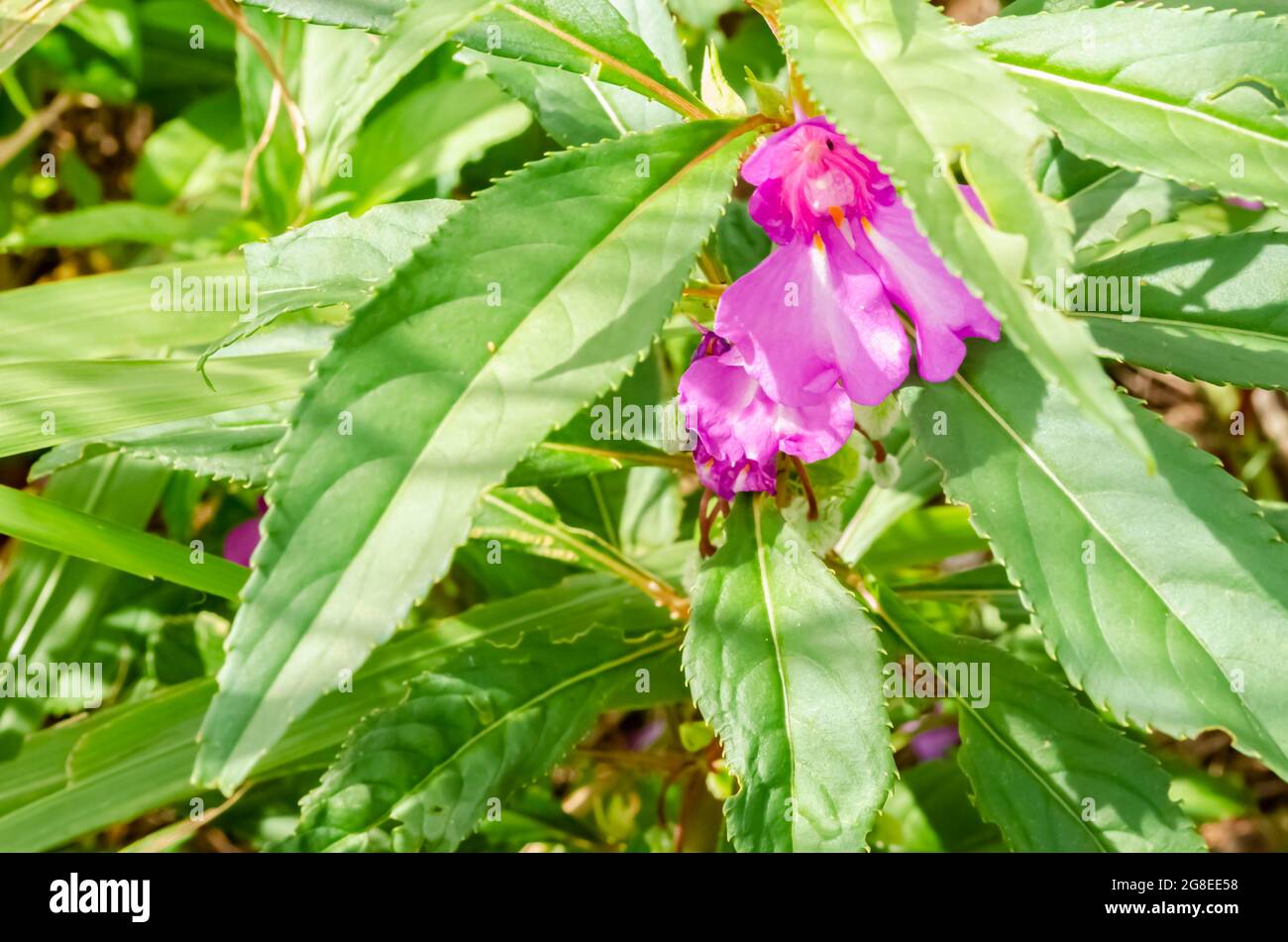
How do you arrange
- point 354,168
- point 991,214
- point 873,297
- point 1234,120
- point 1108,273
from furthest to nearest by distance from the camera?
point 354,168 < point 1108,273 < point 873,297 < point 1234,120 < point 991,214

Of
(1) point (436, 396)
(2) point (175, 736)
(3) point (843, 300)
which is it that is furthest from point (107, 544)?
(3) point (843, 300)

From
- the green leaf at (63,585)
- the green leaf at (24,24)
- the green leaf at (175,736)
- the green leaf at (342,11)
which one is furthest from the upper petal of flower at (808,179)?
the green leaf at (63,585)

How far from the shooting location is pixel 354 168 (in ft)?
8.61

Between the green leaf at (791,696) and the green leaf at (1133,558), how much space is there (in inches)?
8.4

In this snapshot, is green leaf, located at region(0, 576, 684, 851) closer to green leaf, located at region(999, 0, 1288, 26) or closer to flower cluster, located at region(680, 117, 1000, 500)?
flower cluster, located at region(680, 117, 1000, 500)

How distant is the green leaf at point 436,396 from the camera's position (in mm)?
958

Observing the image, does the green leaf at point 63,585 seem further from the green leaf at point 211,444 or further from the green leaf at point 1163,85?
the green leaf at point 1163,85

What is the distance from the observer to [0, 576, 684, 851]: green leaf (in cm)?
173

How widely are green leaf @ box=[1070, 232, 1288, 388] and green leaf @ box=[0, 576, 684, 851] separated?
82cm

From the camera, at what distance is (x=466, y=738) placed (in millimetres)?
1545

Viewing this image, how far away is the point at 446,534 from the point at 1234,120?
857mm

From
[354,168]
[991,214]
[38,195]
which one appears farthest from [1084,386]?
[38,195]

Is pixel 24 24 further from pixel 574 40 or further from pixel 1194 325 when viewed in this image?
pixel 1194 325
